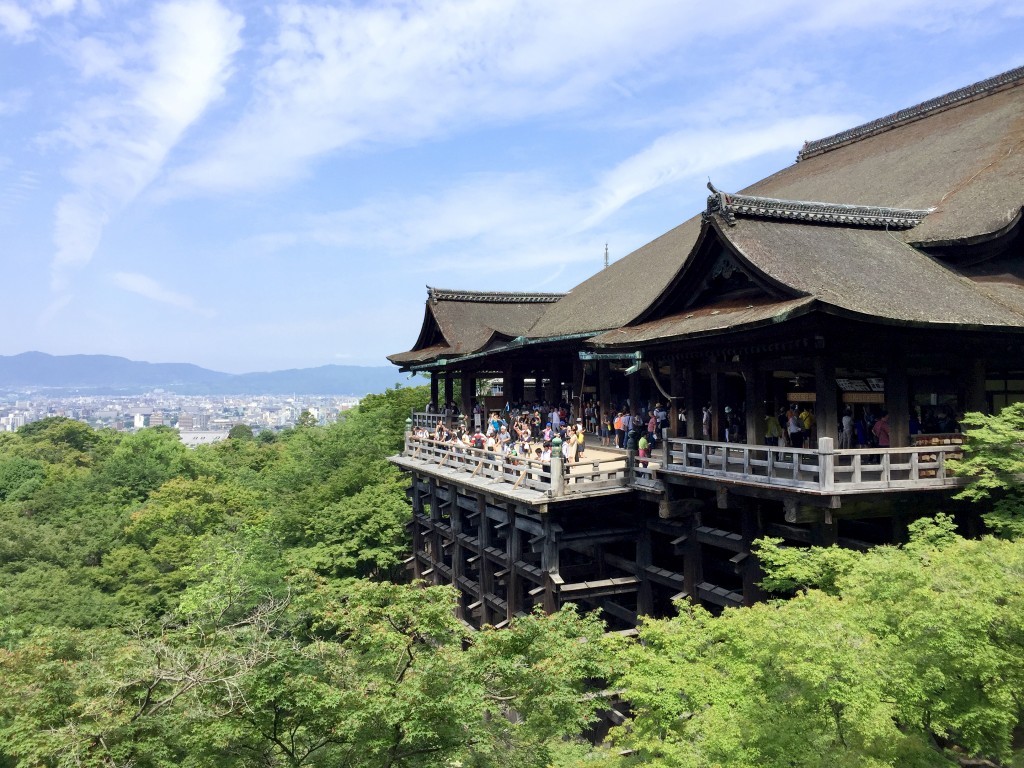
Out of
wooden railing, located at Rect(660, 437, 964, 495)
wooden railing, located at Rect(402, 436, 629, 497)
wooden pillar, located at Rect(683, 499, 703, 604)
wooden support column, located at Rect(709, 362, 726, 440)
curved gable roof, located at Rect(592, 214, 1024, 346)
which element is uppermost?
curved gable roof, located at Rect(592, 214, 1024, 346)

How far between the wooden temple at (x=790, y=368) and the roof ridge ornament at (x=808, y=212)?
46 millimetres

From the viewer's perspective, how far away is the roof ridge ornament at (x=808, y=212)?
15.5 meters

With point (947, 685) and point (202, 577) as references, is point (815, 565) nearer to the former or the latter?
point (947, 685)

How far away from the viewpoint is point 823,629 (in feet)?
27.7

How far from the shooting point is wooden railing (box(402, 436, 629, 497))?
56.4ft

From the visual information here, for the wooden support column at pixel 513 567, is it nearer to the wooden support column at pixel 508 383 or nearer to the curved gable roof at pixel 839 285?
the curved gable roof at pixel 839 285

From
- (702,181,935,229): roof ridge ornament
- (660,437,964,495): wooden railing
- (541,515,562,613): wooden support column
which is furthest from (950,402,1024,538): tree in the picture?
(541,515,562,613): wooden support column

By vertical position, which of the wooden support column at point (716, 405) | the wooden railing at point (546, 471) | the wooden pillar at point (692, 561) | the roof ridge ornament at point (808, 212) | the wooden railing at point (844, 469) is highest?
the roof ridge ornament at point (808, 212)

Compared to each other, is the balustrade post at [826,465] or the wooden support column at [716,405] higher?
the wooden support column at [716,405]

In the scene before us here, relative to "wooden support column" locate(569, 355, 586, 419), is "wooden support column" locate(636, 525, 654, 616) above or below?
below

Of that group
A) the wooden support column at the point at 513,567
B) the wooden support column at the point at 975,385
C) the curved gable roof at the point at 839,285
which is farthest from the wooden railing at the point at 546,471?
the wooden support column at the point at 975,385

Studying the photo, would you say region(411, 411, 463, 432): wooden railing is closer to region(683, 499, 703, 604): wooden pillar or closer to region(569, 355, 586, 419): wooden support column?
region(569, 355, 586, 419): wooden support column

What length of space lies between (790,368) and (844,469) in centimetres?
260

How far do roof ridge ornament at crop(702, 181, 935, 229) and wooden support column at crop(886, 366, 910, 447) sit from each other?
432cm
